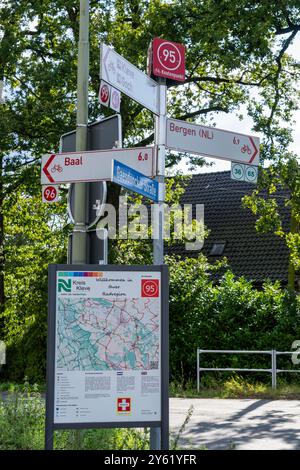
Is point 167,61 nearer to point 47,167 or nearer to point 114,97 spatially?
point 114,97

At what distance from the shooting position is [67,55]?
2209 centimetres

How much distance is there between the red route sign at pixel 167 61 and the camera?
→ 301 inches

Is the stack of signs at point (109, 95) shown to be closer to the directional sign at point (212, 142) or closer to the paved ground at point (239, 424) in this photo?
the directional sign at point (212, 142)

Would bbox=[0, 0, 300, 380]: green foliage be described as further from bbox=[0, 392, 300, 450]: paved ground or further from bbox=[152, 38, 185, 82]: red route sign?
bbox=[152, 38, 185, 82]: red route sign

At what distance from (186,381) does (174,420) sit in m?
8.17

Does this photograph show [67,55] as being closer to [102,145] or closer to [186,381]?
[186,381]

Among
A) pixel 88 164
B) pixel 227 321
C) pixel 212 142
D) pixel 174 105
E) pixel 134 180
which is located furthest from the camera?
pixel 174 105

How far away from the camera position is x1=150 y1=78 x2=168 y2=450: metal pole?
273 inches

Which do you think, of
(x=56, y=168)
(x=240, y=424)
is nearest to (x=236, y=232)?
(x=240, y=424)

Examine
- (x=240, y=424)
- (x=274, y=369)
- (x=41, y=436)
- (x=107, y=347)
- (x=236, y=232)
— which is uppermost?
(x=236, y=232)

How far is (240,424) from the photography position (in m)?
12.6

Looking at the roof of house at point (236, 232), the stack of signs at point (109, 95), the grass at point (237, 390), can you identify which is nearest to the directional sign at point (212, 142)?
the stack of signs at point (109, 95)

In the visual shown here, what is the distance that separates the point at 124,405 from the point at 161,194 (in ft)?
6.07
